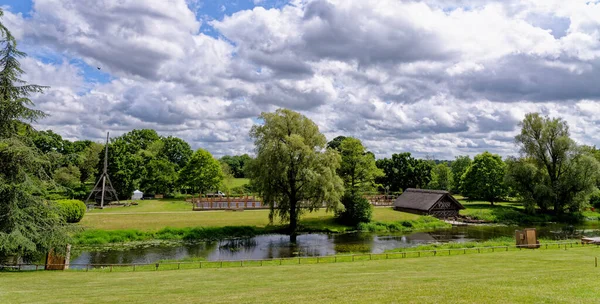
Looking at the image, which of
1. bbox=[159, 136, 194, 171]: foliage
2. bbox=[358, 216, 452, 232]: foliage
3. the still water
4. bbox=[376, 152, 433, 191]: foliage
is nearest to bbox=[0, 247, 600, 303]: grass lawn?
the still water

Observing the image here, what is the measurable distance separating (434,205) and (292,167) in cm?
2634

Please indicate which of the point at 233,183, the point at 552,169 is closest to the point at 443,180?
the point at 552,169

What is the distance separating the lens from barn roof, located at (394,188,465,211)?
58.8 meters

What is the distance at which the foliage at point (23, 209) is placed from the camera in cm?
1983

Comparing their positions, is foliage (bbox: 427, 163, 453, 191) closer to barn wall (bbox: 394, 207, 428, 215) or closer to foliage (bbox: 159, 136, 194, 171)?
barn wall (bbox: 394, 207, 428, 215)

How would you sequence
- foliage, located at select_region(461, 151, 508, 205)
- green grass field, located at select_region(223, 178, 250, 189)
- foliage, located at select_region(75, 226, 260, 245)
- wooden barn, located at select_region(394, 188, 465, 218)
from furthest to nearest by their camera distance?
green grass field, located at select_region(223, 178, 250, 189) → foliage, located at select_region(461, 151, 508, 205) → wooden barn, located at select_region(394, 188, 465, 218) → foliage, located at select_region(75, 226, 260, 245)

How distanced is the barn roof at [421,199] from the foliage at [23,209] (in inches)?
1907

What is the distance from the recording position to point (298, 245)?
123 feet

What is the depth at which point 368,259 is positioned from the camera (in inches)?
1108

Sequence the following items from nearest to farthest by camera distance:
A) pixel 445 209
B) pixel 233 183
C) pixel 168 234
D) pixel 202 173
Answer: pixel 168 234, pixel 445 209, pixel 202 173, pixel 233 183

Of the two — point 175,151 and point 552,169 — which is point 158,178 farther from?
point 552,169

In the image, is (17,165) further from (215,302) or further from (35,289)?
(215,302)

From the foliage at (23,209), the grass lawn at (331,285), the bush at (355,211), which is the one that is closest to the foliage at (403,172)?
the bush at (355,211)

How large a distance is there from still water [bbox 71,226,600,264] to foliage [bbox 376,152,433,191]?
113ft
